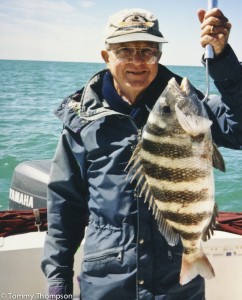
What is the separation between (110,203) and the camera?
2186 millimetres

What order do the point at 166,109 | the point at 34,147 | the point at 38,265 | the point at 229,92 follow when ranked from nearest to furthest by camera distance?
the point at 166,109, the point at 229,92, the point at 38,265, the point at 34,147

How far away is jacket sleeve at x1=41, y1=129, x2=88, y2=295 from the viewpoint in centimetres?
242

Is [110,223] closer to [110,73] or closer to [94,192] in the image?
[94,192]

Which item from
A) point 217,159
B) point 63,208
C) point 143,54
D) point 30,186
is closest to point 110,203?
point 63,208

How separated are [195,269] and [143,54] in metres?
1.19

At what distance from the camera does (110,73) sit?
2.54 metres

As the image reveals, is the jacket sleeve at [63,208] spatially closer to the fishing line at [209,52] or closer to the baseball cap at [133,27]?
the baseball cap at [133,27]

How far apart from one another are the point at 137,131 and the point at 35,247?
1569 mm

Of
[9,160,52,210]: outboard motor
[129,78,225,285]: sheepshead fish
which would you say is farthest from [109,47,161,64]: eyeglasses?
[9,160,52,210]: outboard motor

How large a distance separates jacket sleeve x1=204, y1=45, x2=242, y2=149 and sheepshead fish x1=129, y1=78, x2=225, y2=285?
327 millimetres

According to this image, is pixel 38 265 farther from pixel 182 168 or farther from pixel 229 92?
pixel 229 92

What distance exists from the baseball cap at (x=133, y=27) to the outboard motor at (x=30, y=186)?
102 inches

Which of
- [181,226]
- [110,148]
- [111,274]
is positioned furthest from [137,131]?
[111,274]

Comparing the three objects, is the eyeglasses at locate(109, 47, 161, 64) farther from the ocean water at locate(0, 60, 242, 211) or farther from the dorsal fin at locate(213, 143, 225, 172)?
the ocean water at locate(0, 60, 242, 211)
